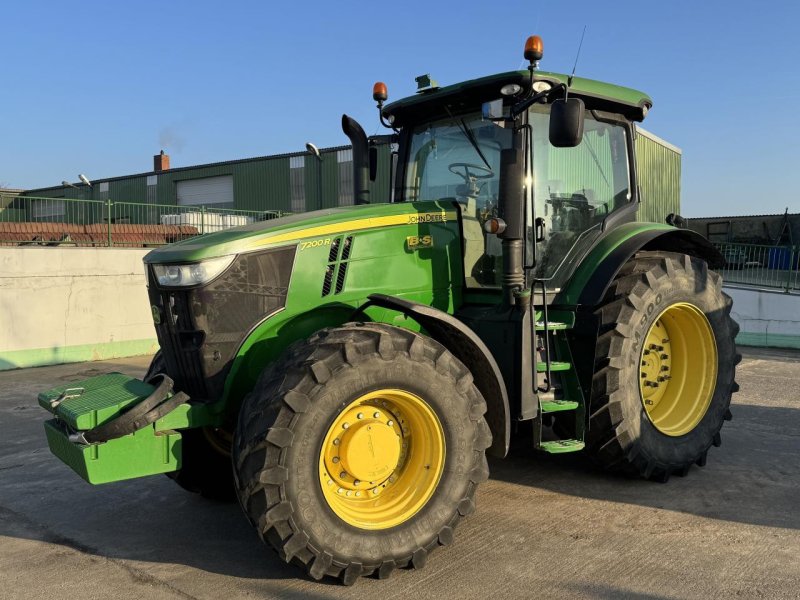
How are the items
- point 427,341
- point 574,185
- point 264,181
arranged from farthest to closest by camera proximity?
point 264,181 → point 574,185 → point 427,341

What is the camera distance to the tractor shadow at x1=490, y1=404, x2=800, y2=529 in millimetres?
4105

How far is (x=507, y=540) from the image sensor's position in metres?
3.69

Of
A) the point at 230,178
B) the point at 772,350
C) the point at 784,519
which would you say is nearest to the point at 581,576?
the point at 784,519

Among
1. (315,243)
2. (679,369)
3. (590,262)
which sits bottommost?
(679,369)

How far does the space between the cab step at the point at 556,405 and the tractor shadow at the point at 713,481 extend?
653mm

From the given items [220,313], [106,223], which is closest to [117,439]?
[220,313]

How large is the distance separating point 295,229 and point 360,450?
1250 mm

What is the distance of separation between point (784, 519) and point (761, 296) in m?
10.7

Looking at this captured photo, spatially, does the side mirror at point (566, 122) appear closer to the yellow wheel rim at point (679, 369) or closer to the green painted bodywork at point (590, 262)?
the green painted bodywork at point (590, 262)

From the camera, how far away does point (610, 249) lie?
14.8 ft

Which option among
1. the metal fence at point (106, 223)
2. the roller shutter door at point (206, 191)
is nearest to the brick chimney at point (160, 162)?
the roller shutter door at point (206, 191)

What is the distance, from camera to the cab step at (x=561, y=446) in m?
4.03

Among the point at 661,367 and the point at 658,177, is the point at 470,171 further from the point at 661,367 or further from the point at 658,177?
the point at 658,177

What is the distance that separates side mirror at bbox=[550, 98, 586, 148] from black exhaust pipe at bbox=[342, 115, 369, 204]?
1855 millimetres
